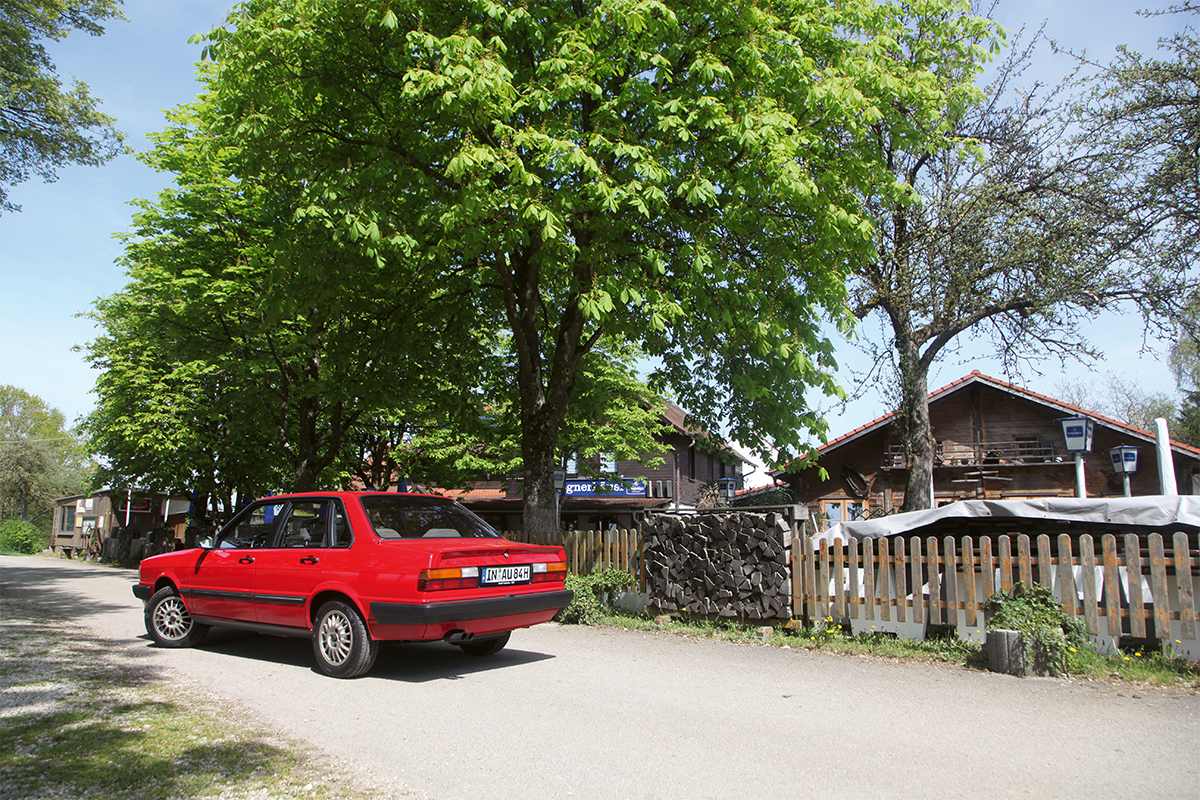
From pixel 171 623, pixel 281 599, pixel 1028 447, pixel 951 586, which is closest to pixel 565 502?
pixel 1028 447

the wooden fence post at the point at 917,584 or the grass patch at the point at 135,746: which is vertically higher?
the wooden fence post at the point at 917,584

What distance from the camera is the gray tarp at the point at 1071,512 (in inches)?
319

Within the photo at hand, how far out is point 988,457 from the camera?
29.8 m

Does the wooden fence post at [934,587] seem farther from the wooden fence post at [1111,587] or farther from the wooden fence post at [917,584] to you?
the wooden fence post at [1111,587]

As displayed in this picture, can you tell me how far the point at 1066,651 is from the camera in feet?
24.6

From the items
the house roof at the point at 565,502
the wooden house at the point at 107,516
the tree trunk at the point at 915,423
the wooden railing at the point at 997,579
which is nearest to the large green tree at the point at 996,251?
the tree trunk at the point at 915,423

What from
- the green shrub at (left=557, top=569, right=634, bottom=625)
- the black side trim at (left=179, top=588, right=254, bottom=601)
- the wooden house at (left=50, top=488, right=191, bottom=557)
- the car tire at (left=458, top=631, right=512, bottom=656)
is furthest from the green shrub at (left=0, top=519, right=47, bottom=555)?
the car tire at (left=458, top=631, right=512, bottom=656)

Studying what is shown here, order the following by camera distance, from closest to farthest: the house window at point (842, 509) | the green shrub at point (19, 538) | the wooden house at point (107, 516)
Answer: the house window at point (842, 509)
the wooden house at point (107, 516)
the green shrub at point (19, 538)

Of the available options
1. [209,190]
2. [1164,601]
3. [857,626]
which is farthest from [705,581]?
[209,190]

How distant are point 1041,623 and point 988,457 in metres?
24.3

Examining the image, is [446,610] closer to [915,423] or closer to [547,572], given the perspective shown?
[547,572]

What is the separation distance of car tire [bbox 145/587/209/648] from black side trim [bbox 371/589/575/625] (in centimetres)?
335

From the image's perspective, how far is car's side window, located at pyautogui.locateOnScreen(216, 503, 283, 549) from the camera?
8.20 meters

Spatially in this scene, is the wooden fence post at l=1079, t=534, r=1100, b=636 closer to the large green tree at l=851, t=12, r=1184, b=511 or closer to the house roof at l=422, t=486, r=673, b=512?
the large green tree at l=851, t=12, r=1184, b=511
